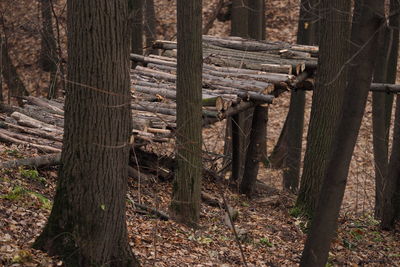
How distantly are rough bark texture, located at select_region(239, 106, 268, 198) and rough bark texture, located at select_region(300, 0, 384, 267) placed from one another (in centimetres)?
620

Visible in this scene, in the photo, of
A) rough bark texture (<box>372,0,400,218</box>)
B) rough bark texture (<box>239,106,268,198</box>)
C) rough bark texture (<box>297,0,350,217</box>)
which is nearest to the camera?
rough bark texture (<box>297,0,350,217</box>)

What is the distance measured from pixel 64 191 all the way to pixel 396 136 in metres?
6.89

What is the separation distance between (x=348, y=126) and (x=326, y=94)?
15.0ft

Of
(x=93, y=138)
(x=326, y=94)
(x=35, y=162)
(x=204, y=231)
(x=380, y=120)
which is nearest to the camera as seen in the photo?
(x=93, y=138)

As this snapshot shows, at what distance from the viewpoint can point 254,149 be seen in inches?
502

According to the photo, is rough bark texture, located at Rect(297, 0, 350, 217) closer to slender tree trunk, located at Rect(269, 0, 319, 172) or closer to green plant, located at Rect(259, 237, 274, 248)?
green plant, located at Rect(259, 237, 274, 248)

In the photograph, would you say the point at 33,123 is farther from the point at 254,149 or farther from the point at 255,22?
the point at 255,22

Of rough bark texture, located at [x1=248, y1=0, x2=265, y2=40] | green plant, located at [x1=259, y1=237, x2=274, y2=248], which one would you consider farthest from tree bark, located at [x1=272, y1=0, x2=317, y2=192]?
green plant, located at [x1=259, y1=237, x2=274, y2=248]

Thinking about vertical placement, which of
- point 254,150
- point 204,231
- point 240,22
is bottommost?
point 204,231

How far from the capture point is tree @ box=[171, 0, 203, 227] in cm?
845

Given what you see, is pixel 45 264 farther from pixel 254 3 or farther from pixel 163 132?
pixel 254 3

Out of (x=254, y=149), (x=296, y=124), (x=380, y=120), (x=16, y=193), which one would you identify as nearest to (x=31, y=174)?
(x=16, y=193)

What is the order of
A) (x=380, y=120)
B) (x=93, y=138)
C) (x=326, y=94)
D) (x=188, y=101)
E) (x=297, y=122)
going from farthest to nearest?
(x=297, y=122) < (x=380, y=120) < (x=326, y=94) < (x=188, y=101) < (x=93, y=138)

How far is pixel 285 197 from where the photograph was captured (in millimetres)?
12891
